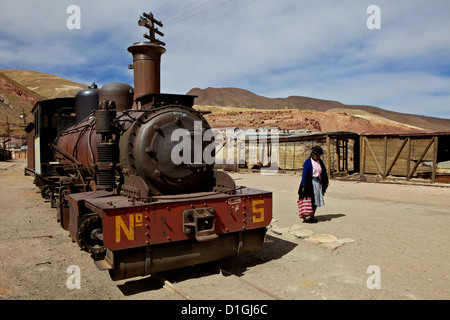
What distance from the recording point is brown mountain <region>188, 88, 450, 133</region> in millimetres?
48381

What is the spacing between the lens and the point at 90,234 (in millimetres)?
4480

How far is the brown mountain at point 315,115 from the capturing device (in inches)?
1905

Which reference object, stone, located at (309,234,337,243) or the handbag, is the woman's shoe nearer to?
the handbag

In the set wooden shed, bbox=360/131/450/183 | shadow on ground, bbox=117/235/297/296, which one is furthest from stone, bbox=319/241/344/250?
wooden shed, bbox=360/131/450/183

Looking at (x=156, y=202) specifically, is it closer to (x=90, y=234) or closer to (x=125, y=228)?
(x=125, y=228)

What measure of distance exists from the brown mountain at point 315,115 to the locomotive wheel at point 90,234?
15389mm

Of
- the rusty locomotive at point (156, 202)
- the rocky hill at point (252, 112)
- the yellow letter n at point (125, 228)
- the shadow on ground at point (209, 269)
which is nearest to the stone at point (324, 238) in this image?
the shadow on ground at point (209, 269)

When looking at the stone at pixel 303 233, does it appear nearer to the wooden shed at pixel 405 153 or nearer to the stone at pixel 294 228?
the stone at pixel 294 228

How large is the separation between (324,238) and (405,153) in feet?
37.8

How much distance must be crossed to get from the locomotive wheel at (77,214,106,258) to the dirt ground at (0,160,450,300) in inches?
13.7

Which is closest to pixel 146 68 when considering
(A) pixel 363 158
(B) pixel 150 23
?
(B) pixel 150 23

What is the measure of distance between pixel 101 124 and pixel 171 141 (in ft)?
3.53
